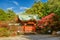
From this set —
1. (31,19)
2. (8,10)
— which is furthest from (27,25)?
(8,10)

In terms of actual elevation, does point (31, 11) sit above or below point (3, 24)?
above

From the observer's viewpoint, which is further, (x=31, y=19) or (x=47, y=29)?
(x=31, y=19)

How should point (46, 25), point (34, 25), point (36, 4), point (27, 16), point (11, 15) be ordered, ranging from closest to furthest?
point (46, 25)
point (34, 25)
point (27, 16)
point (36, 4)
point (11, 15)

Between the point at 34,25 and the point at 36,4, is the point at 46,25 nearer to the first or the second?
the point at 34,25

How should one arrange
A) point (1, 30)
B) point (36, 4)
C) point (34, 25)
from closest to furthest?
point (1, 30)
point (34, 25)
point (36, 4)

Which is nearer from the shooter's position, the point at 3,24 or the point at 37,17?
the point at 3,24

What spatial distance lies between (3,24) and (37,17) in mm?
7768

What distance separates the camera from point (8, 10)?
5034cm

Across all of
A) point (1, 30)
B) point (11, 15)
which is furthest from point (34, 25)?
point (11, 15)

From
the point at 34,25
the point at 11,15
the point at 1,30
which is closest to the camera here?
the point at 1,30

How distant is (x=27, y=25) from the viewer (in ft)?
102

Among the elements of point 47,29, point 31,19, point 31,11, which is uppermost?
point 31,11

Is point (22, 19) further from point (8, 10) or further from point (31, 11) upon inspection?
point (8, 10)

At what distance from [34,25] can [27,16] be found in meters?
3.02
